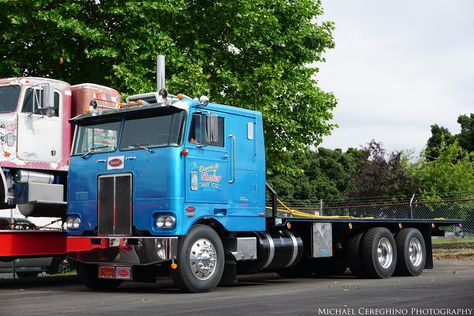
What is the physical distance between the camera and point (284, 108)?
25.2 m

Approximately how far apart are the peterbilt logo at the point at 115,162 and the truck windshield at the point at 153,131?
0.21m

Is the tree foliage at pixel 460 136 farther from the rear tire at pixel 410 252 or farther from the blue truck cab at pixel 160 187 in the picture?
the blue truck cab at pixel 160 187

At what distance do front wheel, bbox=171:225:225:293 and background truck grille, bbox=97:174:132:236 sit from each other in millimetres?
1094

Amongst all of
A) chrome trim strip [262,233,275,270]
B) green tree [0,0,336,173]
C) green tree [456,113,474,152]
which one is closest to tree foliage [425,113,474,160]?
green tree [456,113,474,152]

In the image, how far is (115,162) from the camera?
1323cm

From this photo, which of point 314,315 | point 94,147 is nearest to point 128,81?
point 94,147

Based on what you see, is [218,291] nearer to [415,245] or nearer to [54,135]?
[54,135]

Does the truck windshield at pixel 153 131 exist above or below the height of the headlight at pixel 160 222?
above

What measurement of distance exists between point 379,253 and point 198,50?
10.1m

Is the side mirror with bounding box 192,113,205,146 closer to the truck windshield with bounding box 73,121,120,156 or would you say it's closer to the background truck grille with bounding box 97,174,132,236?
the background truck grille with bounding box 97,174,132,236

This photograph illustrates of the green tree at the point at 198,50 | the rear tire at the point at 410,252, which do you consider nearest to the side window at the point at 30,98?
the green tree at the point at 198,50

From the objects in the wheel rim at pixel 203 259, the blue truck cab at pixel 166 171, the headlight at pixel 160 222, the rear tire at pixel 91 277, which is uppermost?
the blue truck cab at pixel 166 171

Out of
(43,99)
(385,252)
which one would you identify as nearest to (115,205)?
(43,99)

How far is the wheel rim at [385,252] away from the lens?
645 inches
